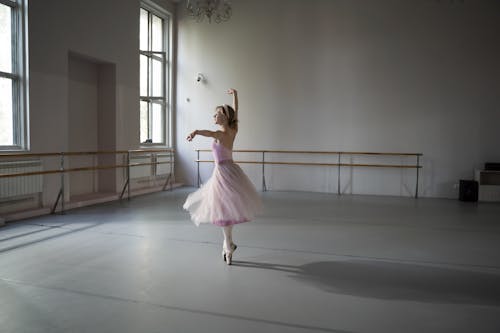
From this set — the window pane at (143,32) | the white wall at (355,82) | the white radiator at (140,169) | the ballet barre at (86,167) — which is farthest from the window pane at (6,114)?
the white wall at (355,82)

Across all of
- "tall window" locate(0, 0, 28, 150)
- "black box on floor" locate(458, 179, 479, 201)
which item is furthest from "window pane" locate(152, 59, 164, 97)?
"black box on floor" locate(458, 179, 479, 201)

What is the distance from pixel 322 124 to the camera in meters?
8.59

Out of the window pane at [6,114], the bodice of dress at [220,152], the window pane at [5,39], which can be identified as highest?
the window pane at [5,39]

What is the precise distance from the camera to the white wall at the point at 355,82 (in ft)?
25.4

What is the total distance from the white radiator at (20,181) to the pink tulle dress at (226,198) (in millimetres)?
3074

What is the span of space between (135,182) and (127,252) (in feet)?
15.6

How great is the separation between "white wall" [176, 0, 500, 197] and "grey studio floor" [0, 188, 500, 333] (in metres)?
2.74

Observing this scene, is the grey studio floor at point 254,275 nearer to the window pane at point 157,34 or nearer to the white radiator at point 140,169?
the white radiator at point 140,169

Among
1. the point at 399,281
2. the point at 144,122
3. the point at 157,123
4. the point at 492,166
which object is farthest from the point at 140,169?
the point at 492,166

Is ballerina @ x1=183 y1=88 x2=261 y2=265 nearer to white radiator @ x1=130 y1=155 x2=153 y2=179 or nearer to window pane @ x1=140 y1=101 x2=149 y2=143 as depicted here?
white radiator @ x1=130 y1=155 x2=153 y2=179

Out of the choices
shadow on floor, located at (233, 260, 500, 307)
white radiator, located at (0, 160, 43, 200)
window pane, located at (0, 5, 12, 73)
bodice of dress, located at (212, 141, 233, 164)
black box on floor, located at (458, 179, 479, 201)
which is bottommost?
shadow on floor, located at (233, 260, 500, 307)

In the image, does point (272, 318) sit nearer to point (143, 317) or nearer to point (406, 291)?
point (143, 317)

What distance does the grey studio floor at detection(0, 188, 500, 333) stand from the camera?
233 centimetres

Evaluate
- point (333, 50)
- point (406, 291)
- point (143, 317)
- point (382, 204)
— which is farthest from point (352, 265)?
point (333, 50)
